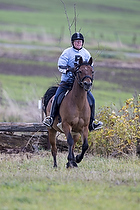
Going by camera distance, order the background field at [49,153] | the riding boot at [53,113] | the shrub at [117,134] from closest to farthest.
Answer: the background field at [49,153], the riding boot at [53,113], the shrub at [117,134]

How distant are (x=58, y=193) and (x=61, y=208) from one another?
2.77ft

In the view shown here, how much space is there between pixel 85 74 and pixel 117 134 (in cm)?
307

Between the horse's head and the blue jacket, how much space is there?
67 cm

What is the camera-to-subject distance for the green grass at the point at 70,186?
6.86m

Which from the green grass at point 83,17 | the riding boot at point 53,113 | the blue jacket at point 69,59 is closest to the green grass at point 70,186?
the riding boot at point 53,113

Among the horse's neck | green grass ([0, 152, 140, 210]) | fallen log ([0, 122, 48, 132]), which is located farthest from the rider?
fallen log ([0, 122, 48, 132])

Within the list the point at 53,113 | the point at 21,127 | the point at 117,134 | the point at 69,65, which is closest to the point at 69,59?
the point at 69,65

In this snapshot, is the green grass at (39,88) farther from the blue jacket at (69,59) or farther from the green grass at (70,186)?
the green grass at (70,186)

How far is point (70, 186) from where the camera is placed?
7906 millimetres

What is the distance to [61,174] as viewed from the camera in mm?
9070

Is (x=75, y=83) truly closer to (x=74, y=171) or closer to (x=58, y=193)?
(x=74, y=171)

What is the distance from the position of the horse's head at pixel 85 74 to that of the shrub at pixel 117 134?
2530 mm

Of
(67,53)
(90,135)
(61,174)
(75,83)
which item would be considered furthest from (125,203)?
(90,135)

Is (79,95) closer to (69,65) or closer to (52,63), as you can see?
(69,65)
